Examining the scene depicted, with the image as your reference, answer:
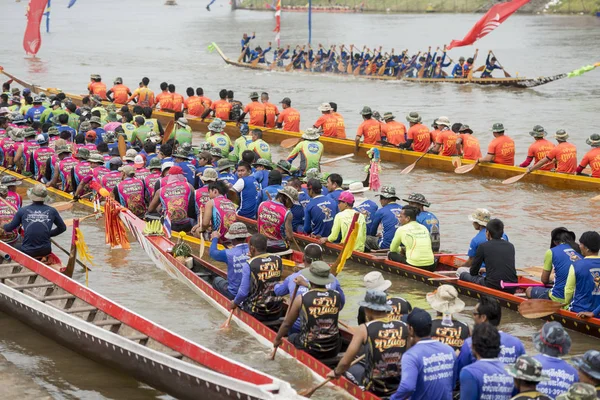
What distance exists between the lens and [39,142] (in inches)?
663

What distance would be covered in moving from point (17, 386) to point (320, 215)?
511 centimetres

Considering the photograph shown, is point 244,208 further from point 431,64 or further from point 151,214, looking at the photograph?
point 431,64

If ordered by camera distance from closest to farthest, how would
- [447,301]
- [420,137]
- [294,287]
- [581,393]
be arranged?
[581,393]
[447,301]
[294,287]
[420,137]

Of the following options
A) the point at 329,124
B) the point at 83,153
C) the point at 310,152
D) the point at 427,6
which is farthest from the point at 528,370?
the point at 427,6

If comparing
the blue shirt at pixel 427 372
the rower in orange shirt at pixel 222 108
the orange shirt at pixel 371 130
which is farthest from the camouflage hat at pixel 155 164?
the rower in orange shirt at pixel 222 108

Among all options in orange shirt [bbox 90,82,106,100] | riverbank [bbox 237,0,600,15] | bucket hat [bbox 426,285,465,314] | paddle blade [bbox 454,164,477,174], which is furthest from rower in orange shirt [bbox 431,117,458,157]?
riverbank [bbox 237,0,600,15]

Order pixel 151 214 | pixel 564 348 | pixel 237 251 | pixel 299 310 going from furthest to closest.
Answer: pixel 151 214 < pixel 237 251 < pixel 299 310 < pixel 564 348

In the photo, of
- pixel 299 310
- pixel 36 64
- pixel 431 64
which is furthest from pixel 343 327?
pixel 36 64

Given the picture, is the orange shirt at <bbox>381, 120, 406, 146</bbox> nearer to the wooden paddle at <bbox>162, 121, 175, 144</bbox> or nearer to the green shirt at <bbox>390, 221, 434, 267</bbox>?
the wooden paddle at <bbox>162, 121, 175, 144</bbox>

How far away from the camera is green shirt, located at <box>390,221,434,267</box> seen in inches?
436

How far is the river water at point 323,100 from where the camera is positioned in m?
9.92

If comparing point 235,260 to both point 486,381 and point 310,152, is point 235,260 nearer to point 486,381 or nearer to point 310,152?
point 486,381

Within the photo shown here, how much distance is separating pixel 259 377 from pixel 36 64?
41.4 m

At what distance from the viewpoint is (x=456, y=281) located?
427 inches
